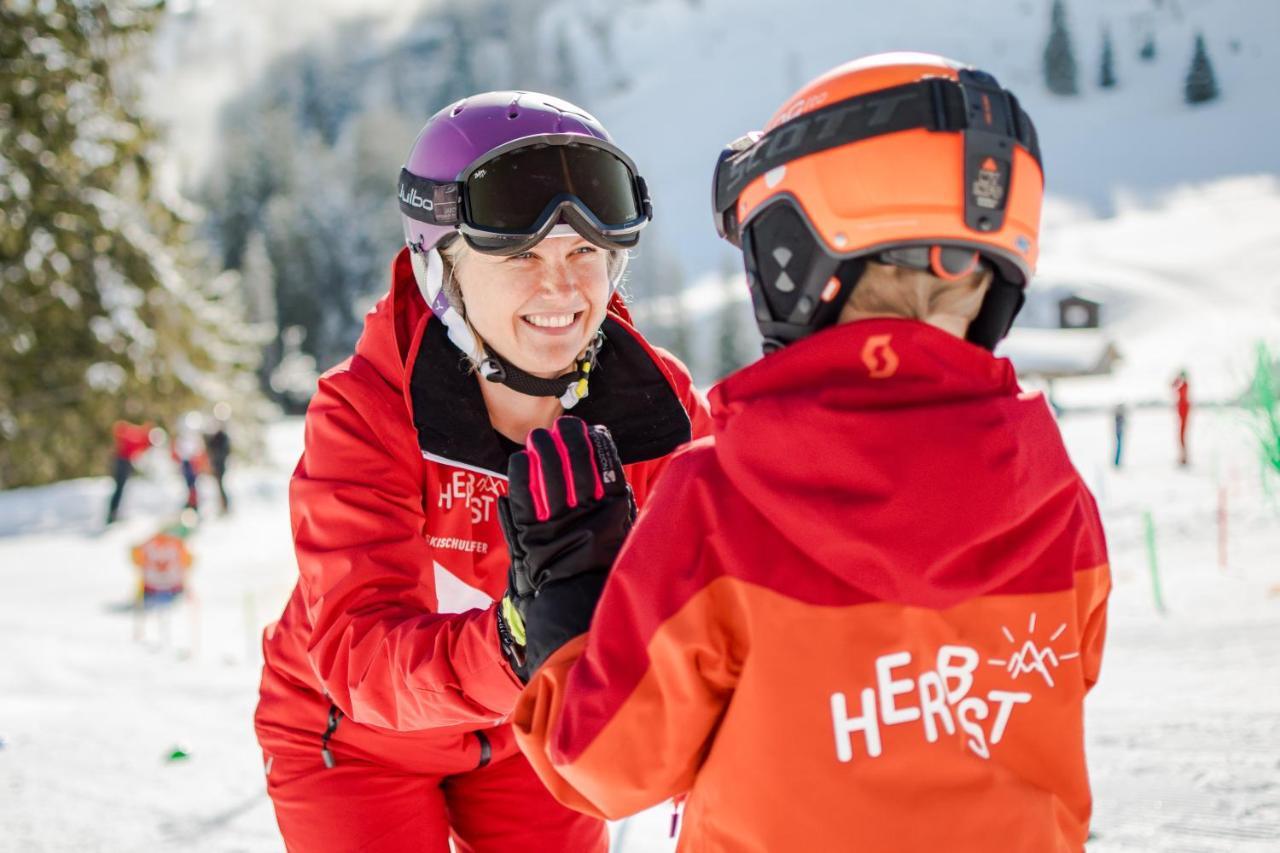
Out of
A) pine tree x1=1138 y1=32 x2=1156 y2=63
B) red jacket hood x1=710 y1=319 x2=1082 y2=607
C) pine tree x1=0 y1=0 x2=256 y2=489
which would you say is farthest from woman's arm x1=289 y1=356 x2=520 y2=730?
pine tree x1=1138 y1=32 x2=1156 y2=63

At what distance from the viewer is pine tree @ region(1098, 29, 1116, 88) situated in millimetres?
78812

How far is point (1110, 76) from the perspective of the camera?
79500mm

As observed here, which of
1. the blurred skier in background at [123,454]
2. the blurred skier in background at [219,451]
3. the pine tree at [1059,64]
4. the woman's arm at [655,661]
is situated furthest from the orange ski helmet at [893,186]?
the pine tree at [1059,64]

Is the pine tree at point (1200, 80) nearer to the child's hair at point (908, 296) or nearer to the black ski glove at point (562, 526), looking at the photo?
the child's hair at point (908, 296)

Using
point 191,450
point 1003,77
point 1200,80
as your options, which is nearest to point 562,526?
point 191,450

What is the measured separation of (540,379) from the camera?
2.55 meters

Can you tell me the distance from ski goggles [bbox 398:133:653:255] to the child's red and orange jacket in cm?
114

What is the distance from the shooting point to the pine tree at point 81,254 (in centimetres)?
1436

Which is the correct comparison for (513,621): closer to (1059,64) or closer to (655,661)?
(655,661)

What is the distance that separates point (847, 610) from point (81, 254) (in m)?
17.1

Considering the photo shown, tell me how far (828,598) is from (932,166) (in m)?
0.60

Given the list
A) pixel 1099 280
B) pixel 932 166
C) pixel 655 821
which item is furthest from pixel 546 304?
pixel 1099 280

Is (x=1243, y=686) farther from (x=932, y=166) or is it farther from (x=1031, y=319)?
(x=1031, y=319)

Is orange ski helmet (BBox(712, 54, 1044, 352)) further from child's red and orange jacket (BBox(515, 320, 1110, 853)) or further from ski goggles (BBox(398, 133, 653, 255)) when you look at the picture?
ski goggles (BBox(398, 133, 653, 255))
